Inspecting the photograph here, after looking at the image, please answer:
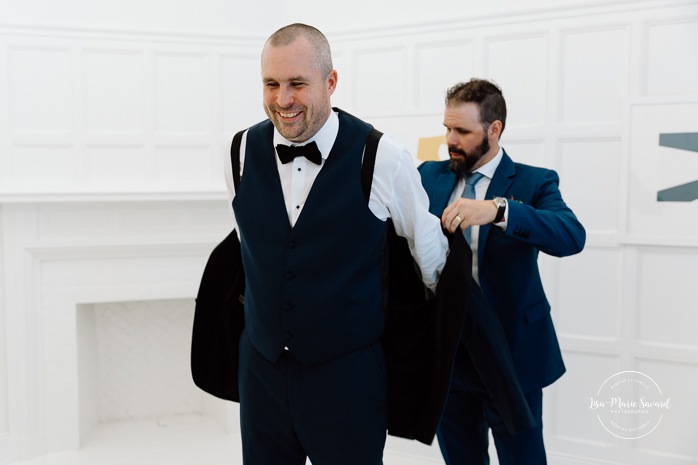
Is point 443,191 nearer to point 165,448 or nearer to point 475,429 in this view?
point 475,429

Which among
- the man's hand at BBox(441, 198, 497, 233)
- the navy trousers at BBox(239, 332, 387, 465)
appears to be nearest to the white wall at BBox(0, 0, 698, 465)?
the man's hand at BBox(441, 198, 497, 233)

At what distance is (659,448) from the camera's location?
3.42 m

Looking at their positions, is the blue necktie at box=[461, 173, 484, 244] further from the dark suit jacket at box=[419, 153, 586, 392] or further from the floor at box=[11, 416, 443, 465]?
the floor at box=[11, 416, 443, 465]

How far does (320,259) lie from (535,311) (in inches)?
34.0

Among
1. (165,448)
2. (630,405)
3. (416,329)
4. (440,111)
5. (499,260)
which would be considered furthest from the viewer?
(165,448)

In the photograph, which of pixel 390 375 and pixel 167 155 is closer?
pixel 390 375

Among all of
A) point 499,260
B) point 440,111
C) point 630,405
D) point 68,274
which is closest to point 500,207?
point 499,260

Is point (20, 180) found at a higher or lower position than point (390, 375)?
higher

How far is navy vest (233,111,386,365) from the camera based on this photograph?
5.58 feet

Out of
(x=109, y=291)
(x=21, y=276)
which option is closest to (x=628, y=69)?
(x=109, y=291)

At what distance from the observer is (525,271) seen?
7.30 ft

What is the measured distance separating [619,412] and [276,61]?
271cm

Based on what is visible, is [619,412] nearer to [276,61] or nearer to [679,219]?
[679,219]

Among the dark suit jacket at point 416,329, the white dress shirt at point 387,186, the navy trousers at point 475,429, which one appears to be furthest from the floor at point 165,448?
the white dress shirt at point 387,186
